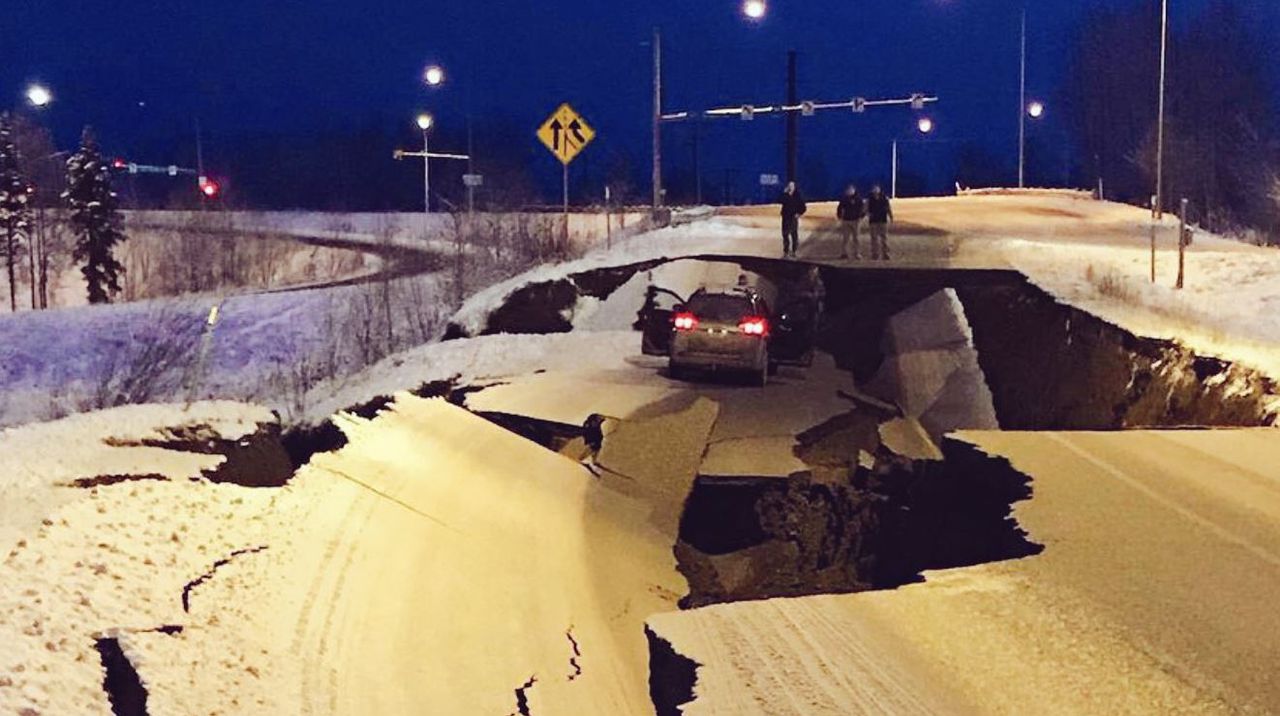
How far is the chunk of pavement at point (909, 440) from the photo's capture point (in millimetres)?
16438

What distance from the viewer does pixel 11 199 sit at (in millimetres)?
68688

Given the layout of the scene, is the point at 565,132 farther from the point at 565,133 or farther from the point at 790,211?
the point at 790,211

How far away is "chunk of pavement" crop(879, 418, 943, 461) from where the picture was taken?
1644cm

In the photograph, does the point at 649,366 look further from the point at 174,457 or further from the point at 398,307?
the point at 398,307

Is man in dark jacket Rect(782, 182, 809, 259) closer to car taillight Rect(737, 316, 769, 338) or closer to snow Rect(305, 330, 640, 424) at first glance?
snow Rect(305, 330, 640, 424)

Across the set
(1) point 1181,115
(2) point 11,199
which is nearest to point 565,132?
(2) point 11,199

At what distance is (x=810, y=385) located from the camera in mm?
20578

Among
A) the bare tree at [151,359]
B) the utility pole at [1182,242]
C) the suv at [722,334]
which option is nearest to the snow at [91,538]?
the suv at [722,334]

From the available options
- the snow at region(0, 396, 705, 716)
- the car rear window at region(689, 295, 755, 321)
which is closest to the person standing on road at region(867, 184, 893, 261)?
the car rear window at region(689, 295, 755, 321)

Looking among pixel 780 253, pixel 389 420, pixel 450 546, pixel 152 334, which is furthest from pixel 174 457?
pixel 152 334

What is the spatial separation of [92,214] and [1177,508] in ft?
219

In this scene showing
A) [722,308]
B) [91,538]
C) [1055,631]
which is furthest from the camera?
[722,308]

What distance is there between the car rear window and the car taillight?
0.11m

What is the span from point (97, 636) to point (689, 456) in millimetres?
9425
